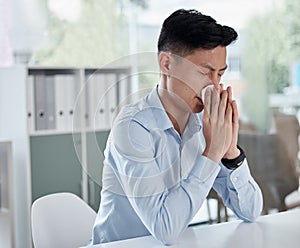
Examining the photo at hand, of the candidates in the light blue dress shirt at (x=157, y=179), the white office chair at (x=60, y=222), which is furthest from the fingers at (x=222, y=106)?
the white office chair at (x=60, y=222)

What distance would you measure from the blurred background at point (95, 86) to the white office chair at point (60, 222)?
26 cm

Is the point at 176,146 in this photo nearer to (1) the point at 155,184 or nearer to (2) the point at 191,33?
(1) the point at 155,184

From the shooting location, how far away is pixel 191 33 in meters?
1.54

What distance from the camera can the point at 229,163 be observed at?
164 centimetres

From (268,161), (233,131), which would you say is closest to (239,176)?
(233,131)

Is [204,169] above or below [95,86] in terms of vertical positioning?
below

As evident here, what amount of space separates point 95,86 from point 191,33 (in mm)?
1630

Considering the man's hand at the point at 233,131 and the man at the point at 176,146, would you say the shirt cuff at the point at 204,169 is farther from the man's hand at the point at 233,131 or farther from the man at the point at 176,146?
the man's hand at the point at 233,131

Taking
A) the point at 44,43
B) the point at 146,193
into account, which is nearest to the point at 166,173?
the point at 146,193

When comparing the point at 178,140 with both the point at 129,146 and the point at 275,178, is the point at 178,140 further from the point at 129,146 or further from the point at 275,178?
the point at 275,178

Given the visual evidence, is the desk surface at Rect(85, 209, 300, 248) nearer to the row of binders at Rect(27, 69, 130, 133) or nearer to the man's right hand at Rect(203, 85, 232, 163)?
the man's right hand at Rect(203, 85, 232, 163)

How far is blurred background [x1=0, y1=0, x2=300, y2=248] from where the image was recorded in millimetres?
2988

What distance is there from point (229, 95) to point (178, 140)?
0.21 meters

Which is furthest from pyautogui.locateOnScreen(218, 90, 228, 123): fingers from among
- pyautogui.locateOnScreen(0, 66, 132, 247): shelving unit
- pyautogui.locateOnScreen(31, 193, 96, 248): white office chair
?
pyautogui.locateOnScreen(0, 66, 132, 247): shelving unit
